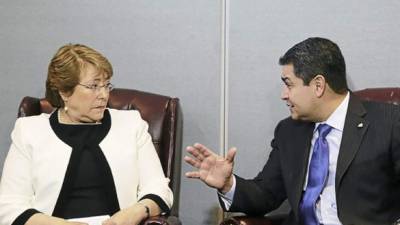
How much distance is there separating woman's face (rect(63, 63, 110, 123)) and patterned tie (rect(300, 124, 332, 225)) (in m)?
0.87

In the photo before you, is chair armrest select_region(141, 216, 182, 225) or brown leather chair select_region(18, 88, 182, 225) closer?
chair armrest select_region(141, 216, 182, 225)

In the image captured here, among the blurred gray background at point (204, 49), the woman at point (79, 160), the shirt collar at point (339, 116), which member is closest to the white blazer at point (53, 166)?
the woman at point (79, 160)

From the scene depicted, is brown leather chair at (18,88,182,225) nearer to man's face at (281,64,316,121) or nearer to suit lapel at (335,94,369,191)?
man's face at (281,64,316,121)

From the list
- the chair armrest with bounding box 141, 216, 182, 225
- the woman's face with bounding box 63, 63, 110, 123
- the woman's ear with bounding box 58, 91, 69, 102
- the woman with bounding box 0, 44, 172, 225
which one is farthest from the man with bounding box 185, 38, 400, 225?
the woman's ear with bounding box 58, 91, 69, 102

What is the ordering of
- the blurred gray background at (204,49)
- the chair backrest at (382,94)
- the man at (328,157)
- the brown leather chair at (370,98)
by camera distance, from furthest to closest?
the blurred gray background at (204,49)
the chair backrest at (382,94)
the brown leather chair at (370,98)
the man at (328,157)

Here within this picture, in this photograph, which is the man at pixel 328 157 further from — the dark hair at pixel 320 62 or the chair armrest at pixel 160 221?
the chair armrest at pixel 160 221

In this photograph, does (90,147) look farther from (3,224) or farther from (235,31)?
(235,31)

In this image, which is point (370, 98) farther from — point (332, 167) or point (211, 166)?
point (211, 166)

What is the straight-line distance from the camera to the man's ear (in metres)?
2.31

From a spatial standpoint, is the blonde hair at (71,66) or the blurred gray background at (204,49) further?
the blurred gray background at (204,49)

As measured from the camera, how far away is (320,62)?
230 centimetres

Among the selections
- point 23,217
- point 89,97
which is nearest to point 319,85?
point 89,97

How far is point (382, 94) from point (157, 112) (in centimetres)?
99

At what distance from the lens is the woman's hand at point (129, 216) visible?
7.64 ft
